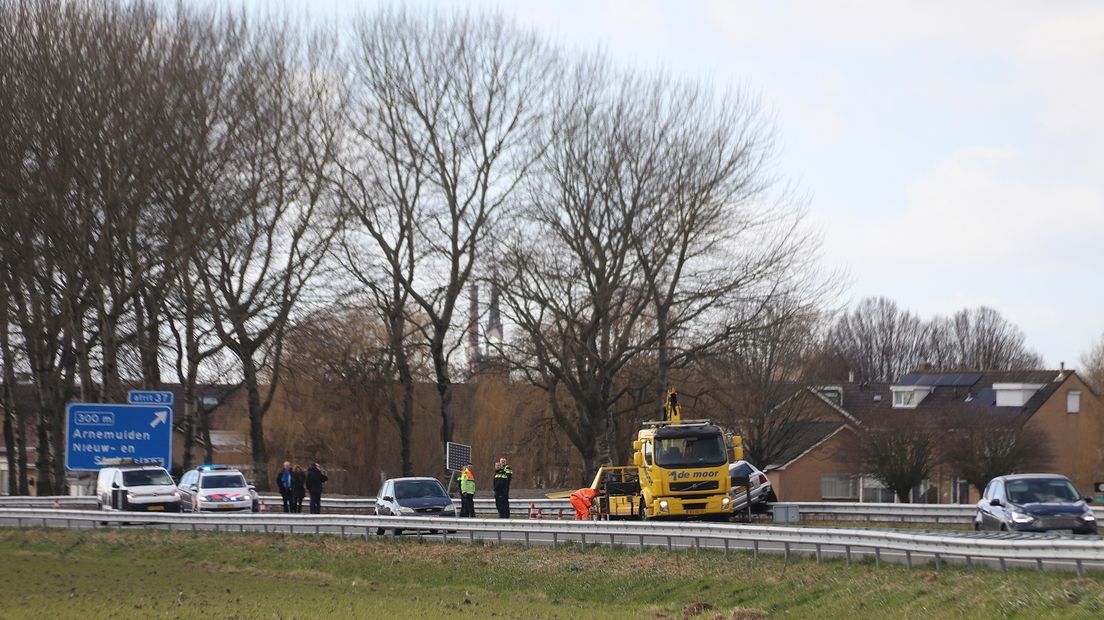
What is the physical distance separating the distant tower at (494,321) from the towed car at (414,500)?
47.4 ft

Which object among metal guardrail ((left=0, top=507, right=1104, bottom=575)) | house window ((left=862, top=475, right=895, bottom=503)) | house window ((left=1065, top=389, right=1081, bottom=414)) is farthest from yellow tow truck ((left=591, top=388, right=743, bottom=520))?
house window ((left=1065, top=389, right=1081, bottom=414))

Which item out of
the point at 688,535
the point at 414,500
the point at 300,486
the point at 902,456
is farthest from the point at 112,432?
the point at 902,456

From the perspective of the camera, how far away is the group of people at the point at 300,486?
1684 inches

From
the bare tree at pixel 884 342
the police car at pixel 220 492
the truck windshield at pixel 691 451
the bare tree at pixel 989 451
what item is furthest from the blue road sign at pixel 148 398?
the bare tree at pixel 884 342

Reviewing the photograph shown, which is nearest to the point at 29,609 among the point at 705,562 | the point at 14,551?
the point at 705,562

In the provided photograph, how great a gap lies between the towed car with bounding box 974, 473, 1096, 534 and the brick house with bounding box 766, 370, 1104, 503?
37524mm

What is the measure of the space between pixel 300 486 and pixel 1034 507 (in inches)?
956

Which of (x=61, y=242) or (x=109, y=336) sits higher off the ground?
(x=61, y=242)

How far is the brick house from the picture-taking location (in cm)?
7038

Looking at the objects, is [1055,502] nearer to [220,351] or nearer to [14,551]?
[14,551]

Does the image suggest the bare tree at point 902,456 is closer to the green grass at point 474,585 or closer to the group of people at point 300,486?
the group of people at point 300,486

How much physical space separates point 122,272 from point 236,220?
4.20 m

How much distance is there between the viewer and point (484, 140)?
5494 centimetres

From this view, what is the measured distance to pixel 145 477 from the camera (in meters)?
45.5
